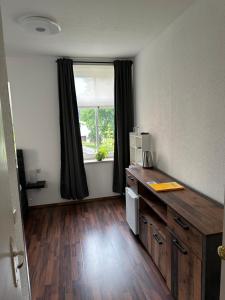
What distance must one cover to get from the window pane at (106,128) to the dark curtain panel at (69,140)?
543 mm

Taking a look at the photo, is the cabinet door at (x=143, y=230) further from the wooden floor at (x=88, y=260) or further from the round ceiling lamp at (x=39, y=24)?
the round ceiling lamp at (x=39, y=24)

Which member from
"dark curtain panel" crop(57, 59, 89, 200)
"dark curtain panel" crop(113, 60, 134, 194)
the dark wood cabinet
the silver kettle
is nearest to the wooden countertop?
the dark wood cabinet

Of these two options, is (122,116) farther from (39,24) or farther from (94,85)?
(39,24)

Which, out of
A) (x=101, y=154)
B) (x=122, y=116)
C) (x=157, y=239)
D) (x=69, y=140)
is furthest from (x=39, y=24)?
(x=157, y=239)

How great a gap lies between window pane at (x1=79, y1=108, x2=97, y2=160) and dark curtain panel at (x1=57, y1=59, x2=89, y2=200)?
12.0 inches

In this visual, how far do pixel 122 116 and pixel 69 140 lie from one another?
1050mm

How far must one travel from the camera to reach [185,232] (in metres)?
1.64

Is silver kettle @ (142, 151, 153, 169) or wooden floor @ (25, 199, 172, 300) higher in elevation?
silver kettle @ (142, 151, 153, 169)

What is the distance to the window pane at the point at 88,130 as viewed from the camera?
4137 mm

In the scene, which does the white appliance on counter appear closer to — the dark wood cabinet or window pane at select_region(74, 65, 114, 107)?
the dark wood cabinet

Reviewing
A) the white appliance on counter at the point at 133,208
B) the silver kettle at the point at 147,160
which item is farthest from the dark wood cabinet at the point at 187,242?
the silver kettle at the point at 147,160

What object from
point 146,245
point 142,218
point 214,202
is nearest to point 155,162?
point 142,218

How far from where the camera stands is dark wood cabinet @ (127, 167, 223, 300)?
55.9 inches

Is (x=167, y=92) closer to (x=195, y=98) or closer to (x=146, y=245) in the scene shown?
(x=195, y=98)
